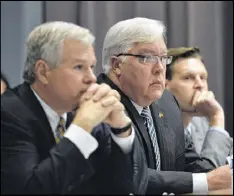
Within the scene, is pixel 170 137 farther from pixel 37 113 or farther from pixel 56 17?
pixel 56 17

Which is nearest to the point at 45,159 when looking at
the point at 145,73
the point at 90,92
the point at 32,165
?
the point at 32,165

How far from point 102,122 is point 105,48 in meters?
0.37

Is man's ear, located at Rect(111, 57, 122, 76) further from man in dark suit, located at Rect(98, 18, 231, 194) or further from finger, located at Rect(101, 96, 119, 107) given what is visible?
finger, located at Rect(101, 96, 119, 107)

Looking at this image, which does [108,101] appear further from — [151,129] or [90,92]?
[151,129]

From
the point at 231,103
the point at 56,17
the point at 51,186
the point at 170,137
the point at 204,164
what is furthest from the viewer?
the point at 231,103

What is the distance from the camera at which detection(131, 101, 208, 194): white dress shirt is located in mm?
1161

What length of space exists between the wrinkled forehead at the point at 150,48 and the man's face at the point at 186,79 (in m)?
0.69

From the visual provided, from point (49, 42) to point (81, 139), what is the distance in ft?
0.56

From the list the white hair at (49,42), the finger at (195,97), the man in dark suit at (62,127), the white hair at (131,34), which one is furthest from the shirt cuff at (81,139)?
the finger at (195,97)

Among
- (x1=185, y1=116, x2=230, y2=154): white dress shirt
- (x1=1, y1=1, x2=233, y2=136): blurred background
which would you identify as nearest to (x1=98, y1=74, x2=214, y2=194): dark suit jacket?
(x1=185, y1=116, x2=230, y2=154): white dress shirt

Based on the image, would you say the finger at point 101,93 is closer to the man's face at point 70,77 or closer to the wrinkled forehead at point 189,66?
the man's face at point 70,77

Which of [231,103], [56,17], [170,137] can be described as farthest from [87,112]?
[231,103]

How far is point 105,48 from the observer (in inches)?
48.3

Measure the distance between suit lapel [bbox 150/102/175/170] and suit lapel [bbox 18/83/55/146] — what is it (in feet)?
1.47
